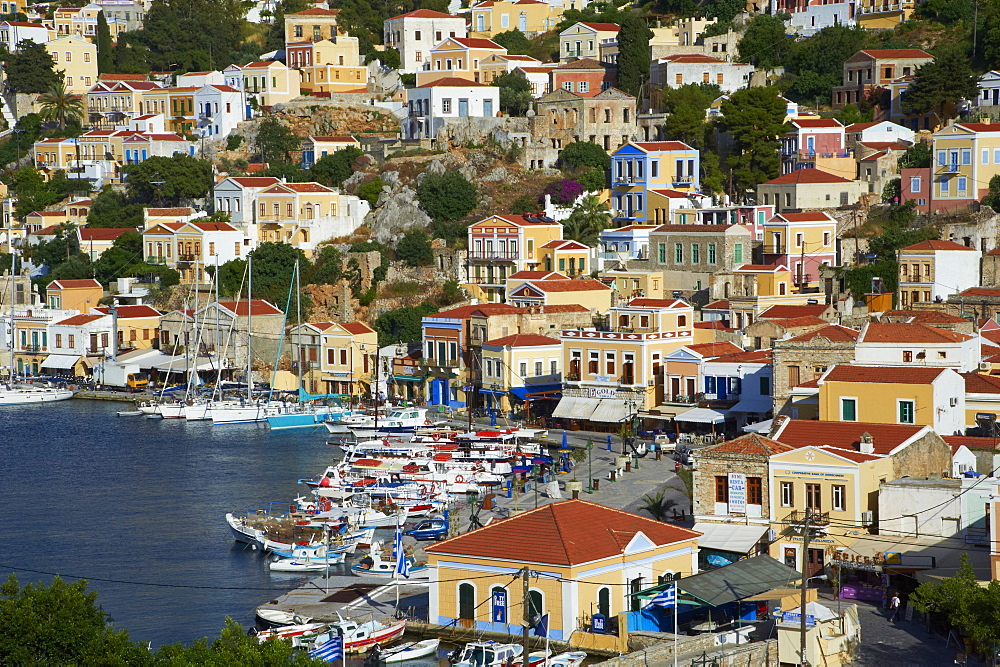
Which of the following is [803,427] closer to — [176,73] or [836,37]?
[836,37]

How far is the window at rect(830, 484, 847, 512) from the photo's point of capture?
38.0 meters

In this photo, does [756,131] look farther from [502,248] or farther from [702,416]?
[702,416]

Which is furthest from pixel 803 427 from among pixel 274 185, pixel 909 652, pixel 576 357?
pixel 274 185

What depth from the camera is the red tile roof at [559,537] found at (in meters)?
32.6

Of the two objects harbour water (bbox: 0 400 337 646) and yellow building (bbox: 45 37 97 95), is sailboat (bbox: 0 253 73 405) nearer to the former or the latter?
harbour water (bbox: 0 400 337 646)

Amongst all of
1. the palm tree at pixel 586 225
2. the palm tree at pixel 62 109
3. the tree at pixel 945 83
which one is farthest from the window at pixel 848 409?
the palm tree at pixel 62 109

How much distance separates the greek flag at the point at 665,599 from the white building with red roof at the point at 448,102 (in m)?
56.4

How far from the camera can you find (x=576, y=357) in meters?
62.1

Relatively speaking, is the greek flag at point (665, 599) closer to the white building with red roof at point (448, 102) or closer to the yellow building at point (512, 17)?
the white building with red roof at point (448, 102)

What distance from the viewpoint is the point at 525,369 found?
63438mm

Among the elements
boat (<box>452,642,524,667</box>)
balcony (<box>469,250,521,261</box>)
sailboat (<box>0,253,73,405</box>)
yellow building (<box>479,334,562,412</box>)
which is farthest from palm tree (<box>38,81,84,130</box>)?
boat (<box>452,642,524,667</box>)

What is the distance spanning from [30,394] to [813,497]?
161ft

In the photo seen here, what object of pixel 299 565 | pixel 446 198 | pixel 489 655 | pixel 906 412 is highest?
pixel 446 198

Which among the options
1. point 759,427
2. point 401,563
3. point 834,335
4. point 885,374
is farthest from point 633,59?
point 401,563
